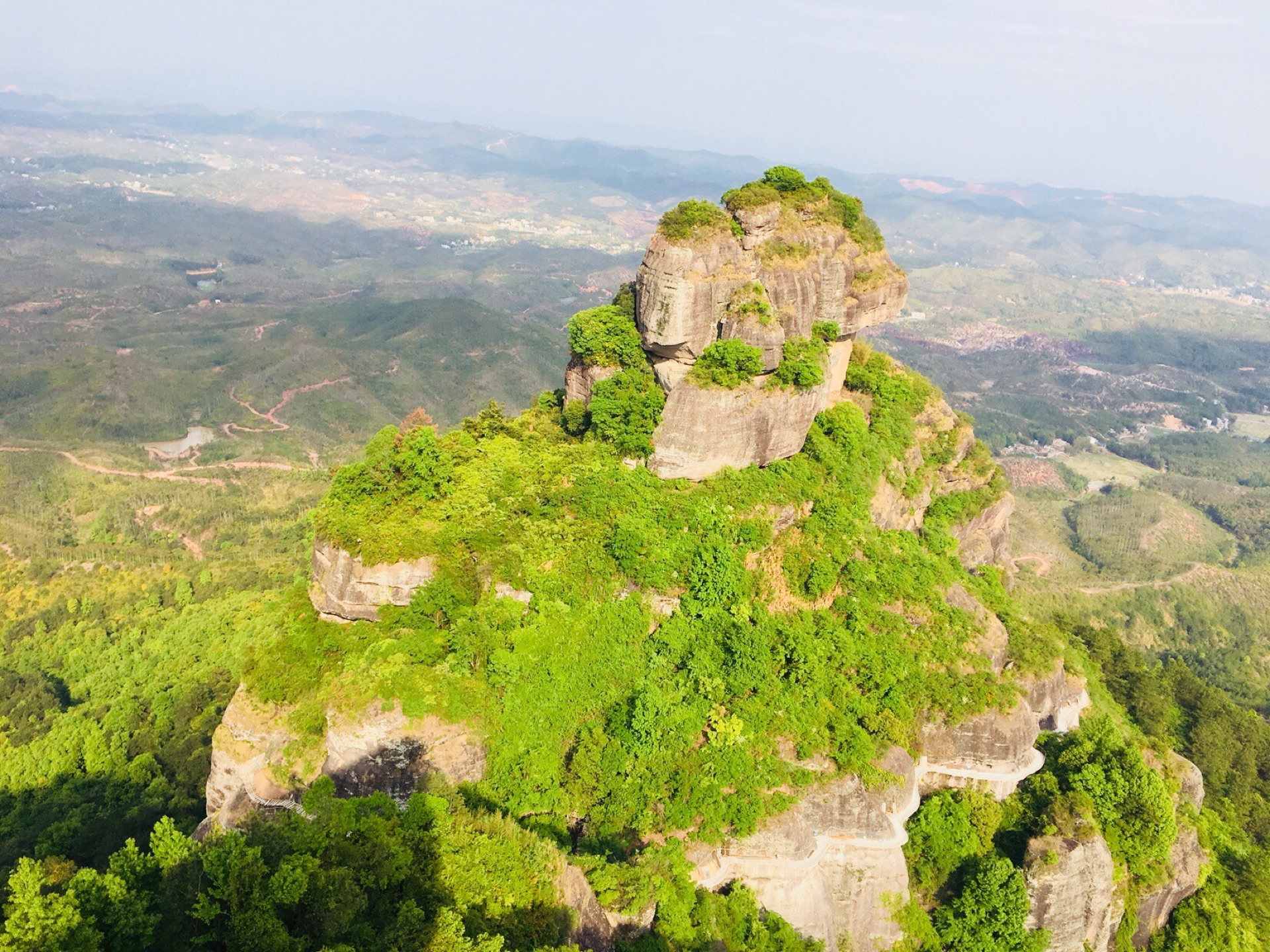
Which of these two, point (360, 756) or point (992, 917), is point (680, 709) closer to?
point (360, 756)

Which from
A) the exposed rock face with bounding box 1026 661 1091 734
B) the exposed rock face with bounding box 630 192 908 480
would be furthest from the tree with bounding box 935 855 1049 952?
the exposed rock face with bounding box 630 192 908 480

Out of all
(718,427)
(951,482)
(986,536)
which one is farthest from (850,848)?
(986,536)

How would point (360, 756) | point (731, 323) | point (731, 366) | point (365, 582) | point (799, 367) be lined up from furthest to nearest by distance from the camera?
point (799, 367) < point (731, 323) < point (731, 366) < point (365, 582) < point (360, 756)

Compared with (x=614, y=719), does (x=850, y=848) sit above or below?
below

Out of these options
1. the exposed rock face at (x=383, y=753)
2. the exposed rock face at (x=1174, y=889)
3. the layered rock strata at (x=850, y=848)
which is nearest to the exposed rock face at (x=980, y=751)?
the layered rock strata at (x=850, y=848)

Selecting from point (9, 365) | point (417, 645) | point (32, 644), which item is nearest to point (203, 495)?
point (32, 644)

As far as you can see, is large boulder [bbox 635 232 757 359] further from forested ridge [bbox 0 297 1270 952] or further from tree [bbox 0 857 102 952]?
tree [bbox 0 857 102 952]

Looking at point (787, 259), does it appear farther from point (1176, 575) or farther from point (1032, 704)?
point (1176, 575)
